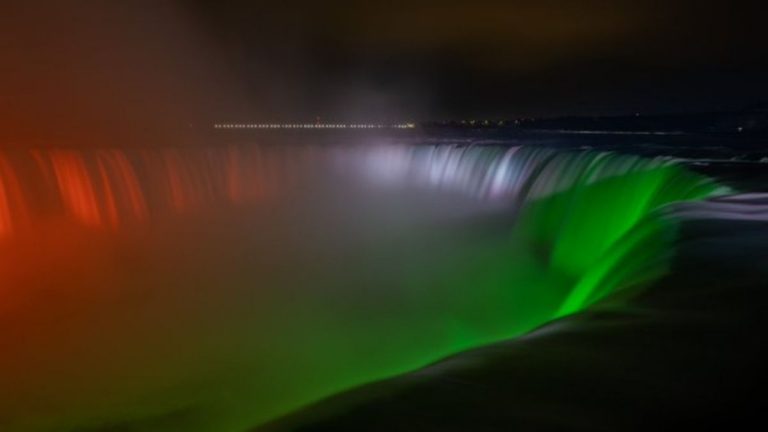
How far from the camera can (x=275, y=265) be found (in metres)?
13.4

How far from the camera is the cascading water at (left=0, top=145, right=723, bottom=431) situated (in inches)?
278

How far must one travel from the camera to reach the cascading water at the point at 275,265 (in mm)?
7070

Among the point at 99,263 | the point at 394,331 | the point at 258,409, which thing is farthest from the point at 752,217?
the point at 99,263

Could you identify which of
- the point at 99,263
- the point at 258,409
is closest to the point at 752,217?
the point at 258,409

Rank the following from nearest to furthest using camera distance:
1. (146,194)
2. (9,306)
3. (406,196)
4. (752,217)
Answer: (752,217), (9,306), (146,194), (406,196)

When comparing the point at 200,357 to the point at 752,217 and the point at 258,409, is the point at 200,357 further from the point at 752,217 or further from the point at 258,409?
the point at 752,217

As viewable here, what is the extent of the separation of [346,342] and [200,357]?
1.85 metres

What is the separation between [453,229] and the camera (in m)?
16.4

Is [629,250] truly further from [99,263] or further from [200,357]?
[99,263]

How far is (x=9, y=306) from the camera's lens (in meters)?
10.6

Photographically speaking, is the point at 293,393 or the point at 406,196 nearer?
the point at 293,393

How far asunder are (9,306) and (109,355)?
11.4 feet

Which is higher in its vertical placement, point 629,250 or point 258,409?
point 629,250

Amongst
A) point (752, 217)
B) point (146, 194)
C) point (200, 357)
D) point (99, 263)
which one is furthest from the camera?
point (146, 194)
